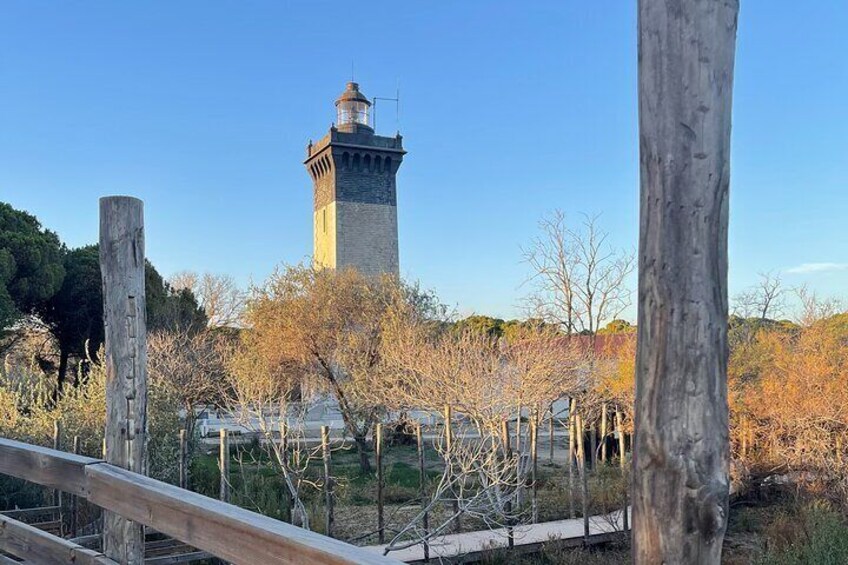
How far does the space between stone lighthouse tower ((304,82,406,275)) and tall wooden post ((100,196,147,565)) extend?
22909 millimetres

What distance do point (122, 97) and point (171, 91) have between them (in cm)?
138

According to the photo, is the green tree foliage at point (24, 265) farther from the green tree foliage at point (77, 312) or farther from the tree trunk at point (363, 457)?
the tree trunk at point (363, 457)

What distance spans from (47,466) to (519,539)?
5522 mm

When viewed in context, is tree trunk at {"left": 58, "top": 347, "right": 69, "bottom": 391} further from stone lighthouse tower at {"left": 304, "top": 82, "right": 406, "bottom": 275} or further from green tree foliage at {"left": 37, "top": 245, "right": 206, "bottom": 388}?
stone lighthouse tower at {"left": 304, "top": 82, "right": 406, "bottom": 275}

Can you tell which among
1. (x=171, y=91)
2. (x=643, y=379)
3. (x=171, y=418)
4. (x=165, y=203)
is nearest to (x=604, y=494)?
(x=171, y=418)

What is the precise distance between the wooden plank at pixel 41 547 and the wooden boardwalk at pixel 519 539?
3.78 metres

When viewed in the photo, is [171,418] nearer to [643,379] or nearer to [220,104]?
[643,379]

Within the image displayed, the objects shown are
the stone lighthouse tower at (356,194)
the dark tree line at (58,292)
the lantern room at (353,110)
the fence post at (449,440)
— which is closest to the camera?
the fence post at (449,440)

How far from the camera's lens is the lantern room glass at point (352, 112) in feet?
96.2

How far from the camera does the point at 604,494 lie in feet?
30.5

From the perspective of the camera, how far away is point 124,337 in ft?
10.6

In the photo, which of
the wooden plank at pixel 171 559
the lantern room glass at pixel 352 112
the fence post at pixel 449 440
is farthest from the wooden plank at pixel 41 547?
the lantern room glass at pixel 352 112

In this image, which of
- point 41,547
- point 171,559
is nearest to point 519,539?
point 171,559

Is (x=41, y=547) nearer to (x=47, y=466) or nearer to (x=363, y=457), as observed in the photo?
(x=47, y=466)
